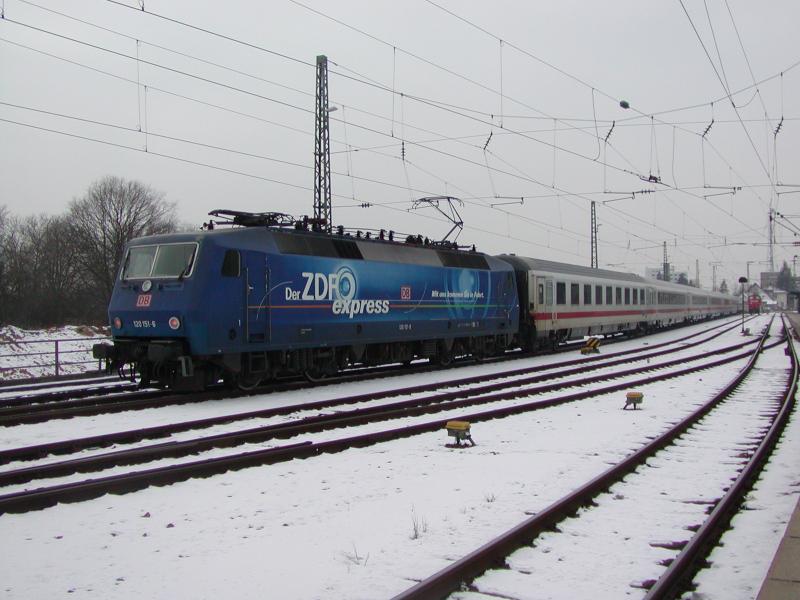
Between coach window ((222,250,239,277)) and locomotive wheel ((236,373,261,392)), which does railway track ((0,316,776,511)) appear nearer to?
locomotive wheel ((236,373,261,392))

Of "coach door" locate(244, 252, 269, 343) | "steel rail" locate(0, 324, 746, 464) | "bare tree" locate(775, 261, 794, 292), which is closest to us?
"steel rail" locate(0, 324, 746, 464)

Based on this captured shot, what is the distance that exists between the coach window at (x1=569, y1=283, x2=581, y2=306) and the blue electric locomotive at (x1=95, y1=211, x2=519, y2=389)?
10039 millimetres

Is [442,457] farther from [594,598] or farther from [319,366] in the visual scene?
[319,366]

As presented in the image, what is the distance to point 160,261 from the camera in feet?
45.0

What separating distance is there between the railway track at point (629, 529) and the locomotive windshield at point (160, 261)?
8902 mm

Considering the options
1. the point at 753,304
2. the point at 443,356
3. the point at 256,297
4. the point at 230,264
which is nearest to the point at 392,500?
the point at 230,264

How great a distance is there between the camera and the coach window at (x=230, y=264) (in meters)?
13.5

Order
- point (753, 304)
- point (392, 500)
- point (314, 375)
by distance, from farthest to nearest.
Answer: point (753, 304) → point (314, 375) → point (392, 500)

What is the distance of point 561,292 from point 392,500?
871 inches

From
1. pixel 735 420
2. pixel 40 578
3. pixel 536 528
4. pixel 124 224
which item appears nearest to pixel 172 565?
pixel 40 578

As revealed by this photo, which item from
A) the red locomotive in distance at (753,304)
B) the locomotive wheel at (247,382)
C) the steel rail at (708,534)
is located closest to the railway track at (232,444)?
the locomotive wheel at (247,382)

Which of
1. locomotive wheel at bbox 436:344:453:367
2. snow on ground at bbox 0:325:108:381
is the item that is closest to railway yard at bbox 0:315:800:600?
locomotive wheel at bbox 436:344:453:367

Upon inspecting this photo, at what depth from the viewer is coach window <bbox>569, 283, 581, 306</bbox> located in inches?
1127

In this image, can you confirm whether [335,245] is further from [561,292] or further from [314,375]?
[561,292]
